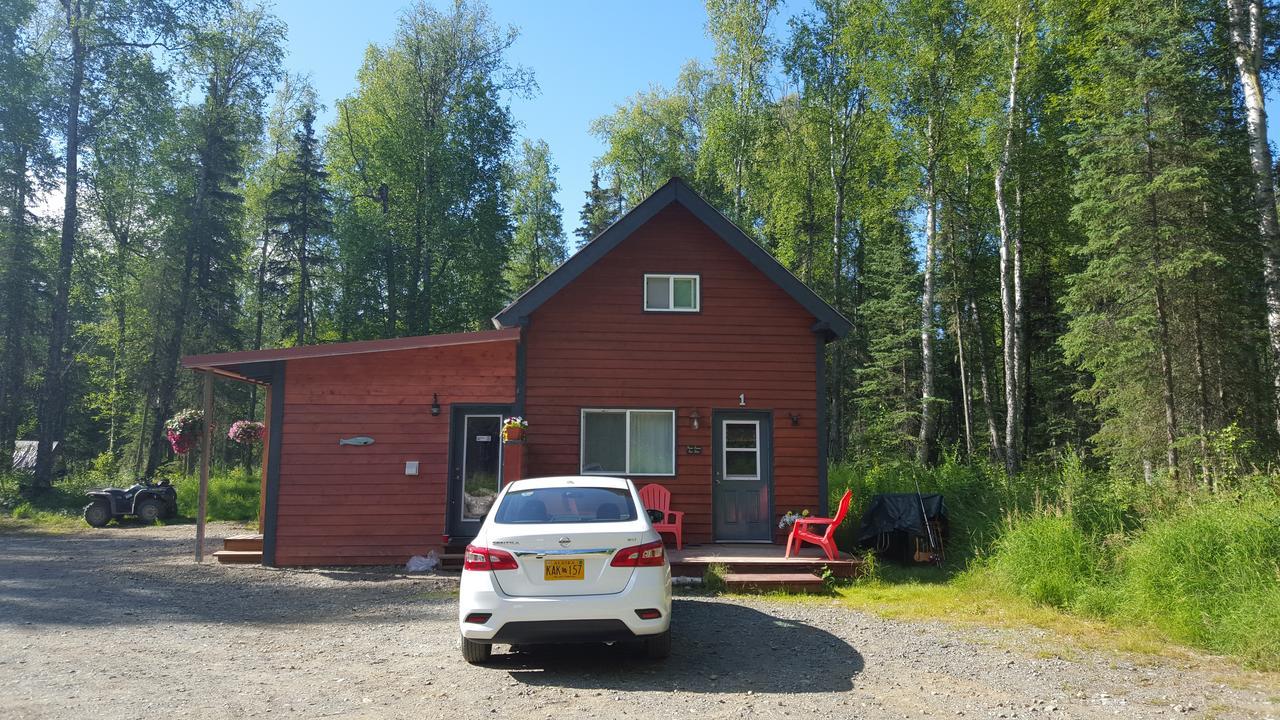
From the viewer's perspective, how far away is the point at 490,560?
5480 mm

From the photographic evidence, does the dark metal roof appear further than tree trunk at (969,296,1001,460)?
No

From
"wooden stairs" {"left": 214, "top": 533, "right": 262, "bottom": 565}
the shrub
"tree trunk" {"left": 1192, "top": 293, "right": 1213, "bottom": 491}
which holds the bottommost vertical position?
"wooden stairs" {"left": 214, "top": 533, "right": 262, "bottom": 565}

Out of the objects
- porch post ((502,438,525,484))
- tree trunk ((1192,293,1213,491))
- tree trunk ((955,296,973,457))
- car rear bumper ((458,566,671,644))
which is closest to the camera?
car rear bumper ((458,566,671,644))

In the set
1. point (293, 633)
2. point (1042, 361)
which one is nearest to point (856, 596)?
point (293, 633)

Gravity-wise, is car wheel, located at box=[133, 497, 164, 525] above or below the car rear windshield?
below

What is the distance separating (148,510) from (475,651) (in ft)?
50.9

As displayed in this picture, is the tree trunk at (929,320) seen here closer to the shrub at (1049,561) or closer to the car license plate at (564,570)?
the shrub at (1049,561)

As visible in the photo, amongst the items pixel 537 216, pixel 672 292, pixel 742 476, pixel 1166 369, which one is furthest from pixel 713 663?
pixel 537 216

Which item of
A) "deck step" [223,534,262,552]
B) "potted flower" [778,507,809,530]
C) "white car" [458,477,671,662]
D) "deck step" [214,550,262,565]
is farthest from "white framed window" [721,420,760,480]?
"deck step" [223,534,262,552]

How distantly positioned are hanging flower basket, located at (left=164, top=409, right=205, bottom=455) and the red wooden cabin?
3920mm

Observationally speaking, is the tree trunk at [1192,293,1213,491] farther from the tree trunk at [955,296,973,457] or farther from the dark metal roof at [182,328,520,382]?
the tree trunk at [955,296,973,457]

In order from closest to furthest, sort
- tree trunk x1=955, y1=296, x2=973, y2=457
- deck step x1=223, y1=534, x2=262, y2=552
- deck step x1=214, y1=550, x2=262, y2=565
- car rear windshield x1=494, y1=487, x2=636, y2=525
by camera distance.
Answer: car rear windshield x1=494, y1=487, x2=636, y2=525 → deck step x1=214, y1=550, x2=262, y2=565 → deck step x1=223, y1=534, x2=262, y2=552 → tree trunk x1=955, y1=296, x2=973, y2=457

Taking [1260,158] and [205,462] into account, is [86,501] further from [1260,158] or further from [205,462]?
[1260,158]

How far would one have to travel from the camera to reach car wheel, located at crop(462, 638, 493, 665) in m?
5.86
